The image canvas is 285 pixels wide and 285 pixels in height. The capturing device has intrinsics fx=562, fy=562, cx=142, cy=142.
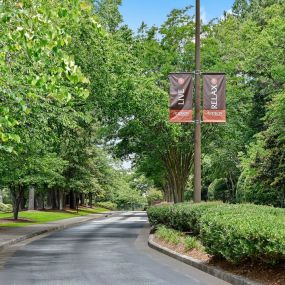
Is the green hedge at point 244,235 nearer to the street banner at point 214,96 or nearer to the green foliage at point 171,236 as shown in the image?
the green foliage at point 171,236

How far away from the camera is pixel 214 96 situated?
58.6 feet

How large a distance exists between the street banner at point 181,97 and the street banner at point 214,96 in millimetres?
511

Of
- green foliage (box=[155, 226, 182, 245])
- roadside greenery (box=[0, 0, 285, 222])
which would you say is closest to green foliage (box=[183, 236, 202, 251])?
green foliage (box=[155, 226, 182, 245])

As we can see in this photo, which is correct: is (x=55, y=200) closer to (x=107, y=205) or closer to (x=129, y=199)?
(x=107, y=205)

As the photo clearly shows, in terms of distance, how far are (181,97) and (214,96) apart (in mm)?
1048

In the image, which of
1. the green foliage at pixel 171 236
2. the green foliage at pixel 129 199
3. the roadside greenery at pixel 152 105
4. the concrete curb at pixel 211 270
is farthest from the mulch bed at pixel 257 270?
the green foliage at pixel 129 199

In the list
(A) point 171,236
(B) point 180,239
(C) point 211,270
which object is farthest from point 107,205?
(C) point 211,270

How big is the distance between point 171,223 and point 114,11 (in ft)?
41.2

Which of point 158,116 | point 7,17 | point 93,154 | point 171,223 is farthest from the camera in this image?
point 93,154

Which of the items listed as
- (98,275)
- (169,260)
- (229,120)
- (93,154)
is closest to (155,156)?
(229,120)

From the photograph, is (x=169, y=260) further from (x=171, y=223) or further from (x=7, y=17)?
(x=7, y=17)

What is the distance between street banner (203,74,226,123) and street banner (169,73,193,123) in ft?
1.68

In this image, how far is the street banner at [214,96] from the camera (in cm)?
1788

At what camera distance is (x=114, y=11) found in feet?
95.0
